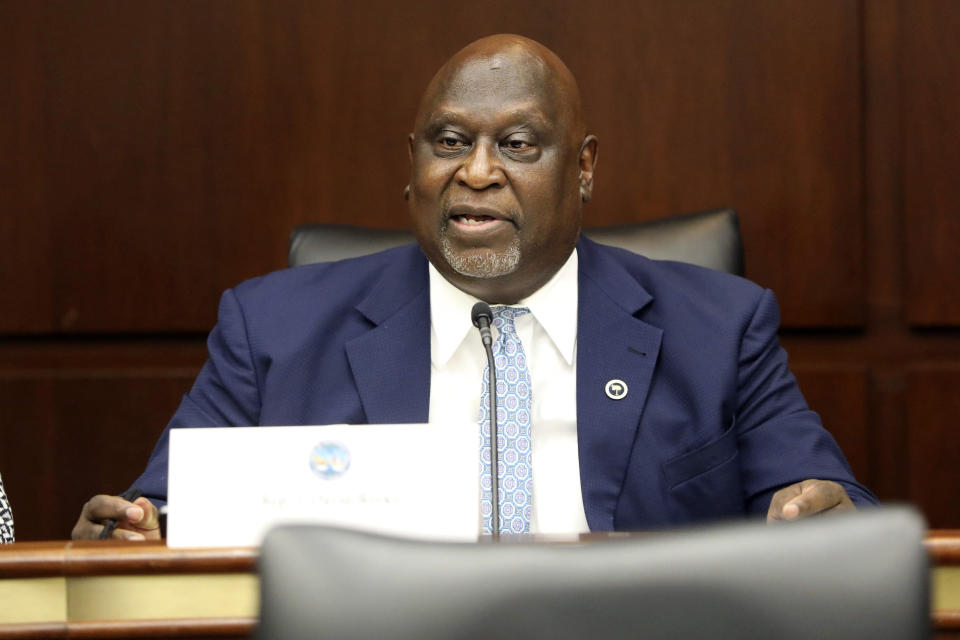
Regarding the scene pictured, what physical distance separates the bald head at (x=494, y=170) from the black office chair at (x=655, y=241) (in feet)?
0.88

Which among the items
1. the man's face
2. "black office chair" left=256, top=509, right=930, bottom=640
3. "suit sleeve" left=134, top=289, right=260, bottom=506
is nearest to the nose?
the man's face

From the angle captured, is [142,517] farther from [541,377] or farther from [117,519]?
[541,377]

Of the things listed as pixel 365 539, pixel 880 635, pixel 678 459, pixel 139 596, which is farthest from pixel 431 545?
pixel 678 459

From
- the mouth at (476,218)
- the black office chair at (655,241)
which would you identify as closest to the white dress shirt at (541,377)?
the mouth at (476,218)

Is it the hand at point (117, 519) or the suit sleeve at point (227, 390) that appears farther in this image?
the suit sleeve at point (227, 390)

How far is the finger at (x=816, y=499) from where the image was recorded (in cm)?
144

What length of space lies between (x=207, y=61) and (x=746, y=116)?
4.19 feet

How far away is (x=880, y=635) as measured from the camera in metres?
0.58

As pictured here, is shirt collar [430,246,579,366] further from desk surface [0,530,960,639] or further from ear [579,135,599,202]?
desk surface [0,530,960,639]

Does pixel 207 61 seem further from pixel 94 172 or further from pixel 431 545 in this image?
pixel 431 545

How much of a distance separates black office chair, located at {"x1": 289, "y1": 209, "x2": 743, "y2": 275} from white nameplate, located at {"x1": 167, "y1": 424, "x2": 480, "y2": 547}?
0.96 metres

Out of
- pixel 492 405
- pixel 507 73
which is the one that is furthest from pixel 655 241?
pixel 492 405

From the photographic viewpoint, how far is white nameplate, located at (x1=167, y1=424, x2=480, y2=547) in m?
1.14

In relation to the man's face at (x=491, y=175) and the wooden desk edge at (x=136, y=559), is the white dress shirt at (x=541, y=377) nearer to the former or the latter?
the man's face at (x=491, y=175)
